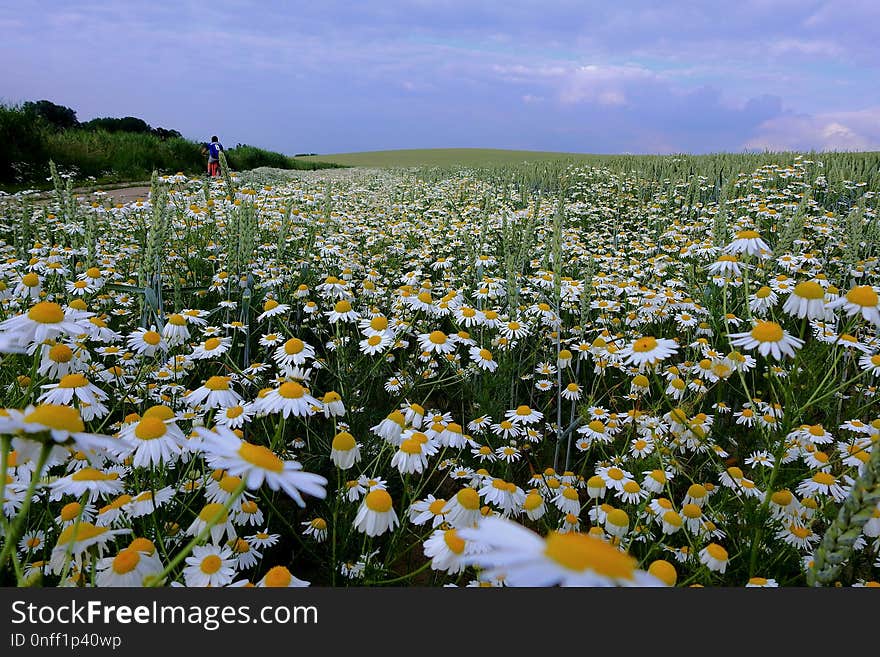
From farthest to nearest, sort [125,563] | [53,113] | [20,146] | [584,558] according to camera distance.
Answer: [53,113] → [20,146] → [125,563] → [584,558]

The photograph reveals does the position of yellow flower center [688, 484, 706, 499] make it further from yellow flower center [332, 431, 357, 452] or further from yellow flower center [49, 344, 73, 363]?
yellow flower center [49, 344, 73, 363]

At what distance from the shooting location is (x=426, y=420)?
2.60 m

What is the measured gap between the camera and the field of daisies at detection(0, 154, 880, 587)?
1.45m

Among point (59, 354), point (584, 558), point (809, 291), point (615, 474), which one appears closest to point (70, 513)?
point (59, 354)

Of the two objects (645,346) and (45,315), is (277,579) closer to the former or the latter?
(45,315)

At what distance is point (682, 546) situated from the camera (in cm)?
217

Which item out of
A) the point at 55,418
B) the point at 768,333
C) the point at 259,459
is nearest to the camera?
the point at 55,418

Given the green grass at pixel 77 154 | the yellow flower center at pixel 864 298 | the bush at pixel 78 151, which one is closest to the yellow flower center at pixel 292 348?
the yellow flower center at pixel 864 298

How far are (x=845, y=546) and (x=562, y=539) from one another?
79 centimetres

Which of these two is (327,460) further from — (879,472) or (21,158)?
(21,158)

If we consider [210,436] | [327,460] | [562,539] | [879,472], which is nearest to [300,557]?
[327,460]

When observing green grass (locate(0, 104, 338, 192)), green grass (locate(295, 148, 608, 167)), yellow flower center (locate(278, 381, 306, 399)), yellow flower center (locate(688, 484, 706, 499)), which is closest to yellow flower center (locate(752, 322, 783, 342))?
yellow flower center (locate(688, 484, 706, 499))

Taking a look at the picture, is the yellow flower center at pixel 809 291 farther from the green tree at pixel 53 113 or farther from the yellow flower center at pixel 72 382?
the green tree at pixel 53 113

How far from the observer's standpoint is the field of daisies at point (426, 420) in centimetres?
145
